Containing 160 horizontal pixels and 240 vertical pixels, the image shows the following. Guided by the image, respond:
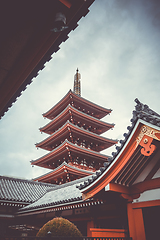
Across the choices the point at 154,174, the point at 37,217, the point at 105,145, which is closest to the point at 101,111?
the point at 105,145

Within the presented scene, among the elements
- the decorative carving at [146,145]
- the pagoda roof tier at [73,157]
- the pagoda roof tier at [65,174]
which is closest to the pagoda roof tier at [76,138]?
the pagoda roof tier at [73,157]

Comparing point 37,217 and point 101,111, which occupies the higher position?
point 101,111

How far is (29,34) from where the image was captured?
2.91 meters

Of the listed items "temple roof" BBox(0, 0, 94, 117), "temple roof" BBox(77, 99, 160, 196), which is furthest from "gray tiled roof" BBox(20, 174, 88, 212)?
"temple roof" BBox(0, 0, 94, 117)

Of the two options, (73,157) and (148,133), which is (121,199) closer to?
(148,133)

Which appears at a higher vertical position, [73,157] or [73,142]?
[73,142]

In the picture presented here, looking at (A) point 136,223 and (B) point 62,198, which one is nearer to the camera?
(A) point 136,223

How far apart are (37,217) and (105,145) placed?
502 inches

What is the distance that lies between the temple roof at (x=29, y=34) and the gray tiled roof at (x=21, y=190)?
11802mm

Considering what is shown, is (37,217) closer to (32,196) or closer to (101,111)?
(32,196)

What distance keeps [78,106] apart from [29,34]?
18790 millimetres

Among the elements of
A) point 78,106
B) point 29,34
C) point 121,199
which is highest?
point 78,106

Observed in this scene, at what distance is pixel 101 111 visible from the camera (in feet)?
74.8

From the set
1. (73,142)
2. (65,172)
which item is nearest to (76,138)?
(73,142)
